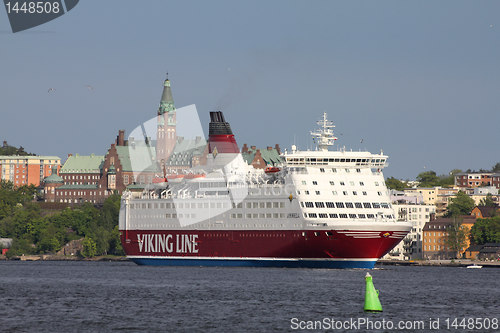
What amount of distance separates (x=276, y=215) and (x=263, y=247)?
108 inches

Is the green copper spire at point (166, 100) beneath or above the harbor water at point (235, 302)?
above

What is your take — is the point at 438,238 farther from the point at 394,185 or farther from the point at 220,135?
the point at 220,135

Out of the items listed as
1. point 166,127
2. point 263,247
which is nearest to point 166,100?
point 166,127

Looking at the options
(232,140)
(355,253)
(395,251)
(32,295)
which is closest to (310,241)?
(355,253)

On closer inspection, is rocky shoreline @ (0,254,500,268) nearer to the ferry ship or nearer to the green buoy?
the ferry ship

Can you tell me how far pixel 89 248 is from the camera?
469 feet

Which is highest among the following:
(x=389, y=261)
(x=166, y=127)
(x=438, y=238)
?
(x=166, y=127)

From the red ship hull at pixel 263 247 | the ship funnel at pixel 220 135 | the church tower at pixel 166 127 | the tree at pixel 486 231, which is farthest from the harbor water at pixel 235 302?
the church tower at pixel 166 127

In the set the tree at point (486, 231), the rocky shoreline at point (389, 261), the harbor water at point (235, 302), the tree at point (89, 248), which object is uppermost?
the tree at point (486, 231)

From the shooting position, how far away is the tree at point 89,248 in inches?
5625

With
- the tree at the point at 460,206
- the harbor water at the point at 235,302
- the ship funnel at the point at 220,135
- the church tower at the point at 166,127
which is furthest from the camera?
the church tower at the point at 166,127

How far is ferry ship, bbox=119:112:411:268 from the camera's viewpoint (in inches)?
3383

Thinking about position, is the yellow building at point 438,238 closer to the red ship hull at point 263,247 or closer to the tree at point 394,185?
the tree at point 394,185

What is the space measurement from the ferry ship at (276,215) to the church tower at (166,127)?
3109 inches
